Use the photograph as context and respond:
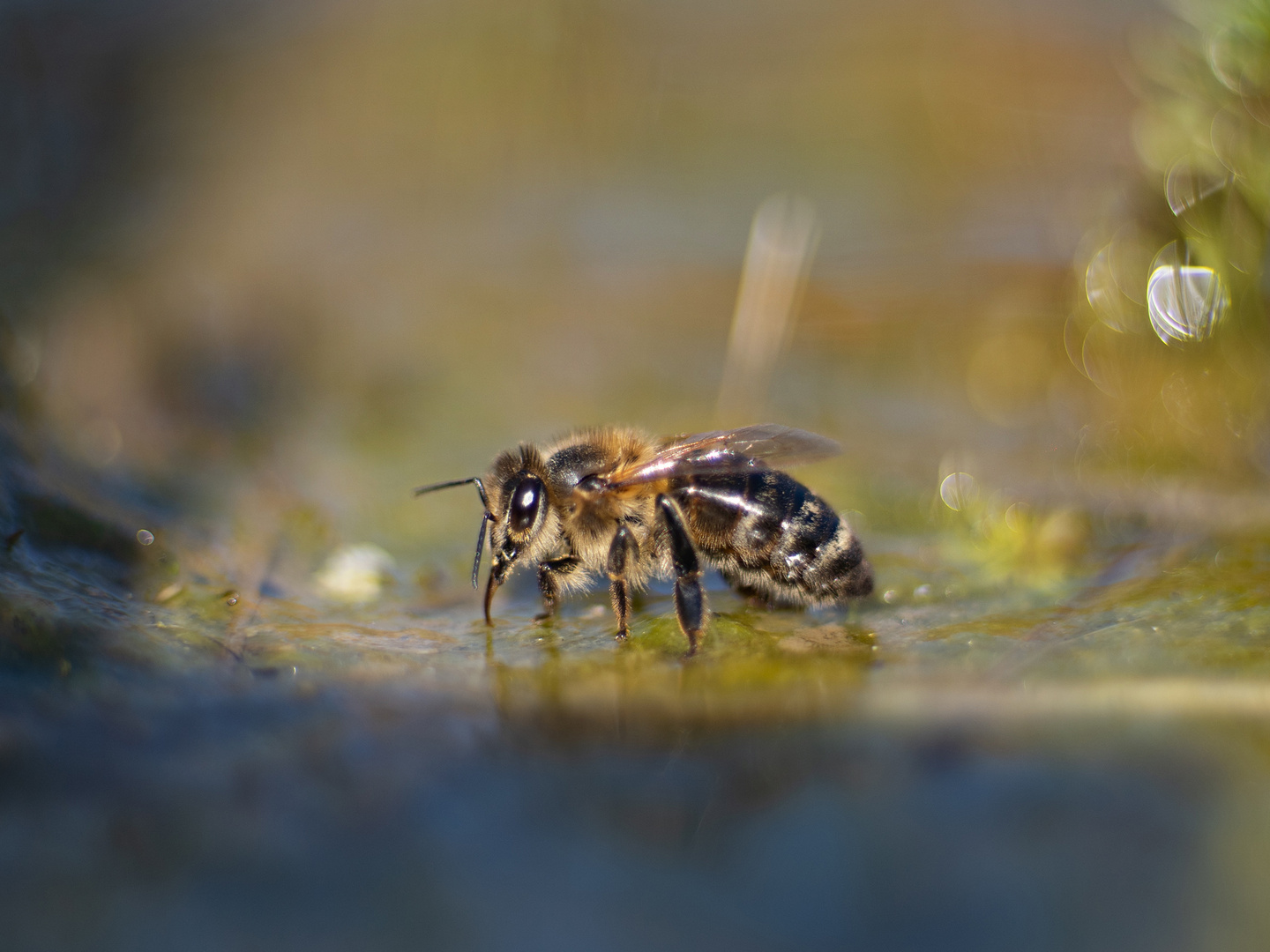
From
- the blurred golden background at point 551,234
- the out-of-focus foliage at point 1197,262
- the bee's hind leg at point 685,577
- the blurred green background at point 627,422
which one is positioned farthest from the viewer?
the blurred golden background at point 551,234

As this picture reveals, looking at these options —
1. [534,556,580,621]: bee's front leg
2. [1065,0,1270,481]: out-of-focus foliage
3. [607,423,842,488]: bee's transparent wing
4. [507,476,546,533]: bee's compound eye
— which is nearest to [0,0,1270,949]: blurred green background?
[1065,0,1270,481]: out-of-focus foliage

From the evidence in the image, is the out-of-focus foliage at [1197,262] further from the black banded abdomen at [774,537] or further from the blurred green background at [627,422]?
the black banded abdomen at [774,537]

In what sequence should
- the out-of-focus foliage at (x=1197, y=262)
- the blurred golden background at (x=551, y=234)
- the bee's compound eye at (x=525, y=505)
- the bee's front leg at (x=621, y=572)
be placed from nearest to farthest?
the bee's front leg at (x=621, y=572)
the bee's compound eye at (x=525, y=505)
the out-of-focus foliage at (x=1197, y=262)
the blurred golden background at (x=551, y=234)

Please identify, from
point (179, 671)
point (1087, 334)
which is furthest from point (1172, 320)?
point (179, 671)

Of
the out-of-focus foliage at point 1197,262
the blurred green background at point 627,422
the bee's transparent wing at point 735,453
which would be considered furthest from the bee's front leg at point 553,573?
the out-of-focus foliage at point 1197,262

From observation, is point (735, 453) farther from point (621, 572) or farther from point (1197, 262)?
point (1197, 262)

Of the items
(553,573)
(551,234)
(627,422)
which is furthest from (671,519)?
(551,234)
